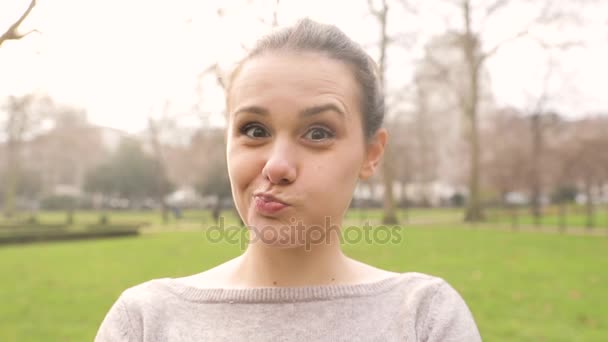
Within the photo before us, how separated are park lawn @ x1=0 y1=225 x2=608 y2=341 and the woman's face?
1398 mm

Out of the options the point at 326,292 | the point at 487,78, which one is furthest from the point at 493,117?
the point at 326,292

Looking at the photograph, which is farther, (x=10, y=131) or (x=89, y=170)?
(x=89, y=170)

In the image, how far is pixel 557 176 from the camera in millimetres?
24172

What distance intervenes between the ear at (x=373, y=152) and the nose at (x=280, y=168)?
1.09ft

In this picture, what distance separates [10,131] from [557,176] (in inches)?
1114

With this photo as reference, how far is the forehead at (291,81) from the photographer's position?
149 centimetres

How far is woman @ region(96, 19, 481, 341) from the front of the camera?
4.84 feet

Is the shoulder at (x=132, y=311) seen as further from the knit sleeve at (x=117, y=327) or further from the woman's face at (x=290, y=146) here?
the woman's face at (x=290, y=146)

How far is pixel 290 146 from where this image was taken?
1.47 m

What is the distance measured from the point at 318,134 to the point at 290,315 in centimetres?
56

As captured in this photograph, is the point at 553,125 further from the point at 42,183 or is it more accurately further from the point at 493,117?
the point at 42,183

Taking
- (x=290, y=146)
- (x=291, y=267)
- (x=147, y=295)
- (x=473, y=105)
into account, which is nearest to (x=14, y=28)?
(x=290, y=146)

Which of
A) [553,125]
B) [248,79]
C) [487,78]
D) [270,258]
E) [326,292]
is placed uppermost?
[487,78]

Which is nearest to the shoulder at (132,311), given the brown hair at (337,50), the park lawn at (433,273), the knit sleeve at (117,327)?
the knit sleeve at (117,327)
